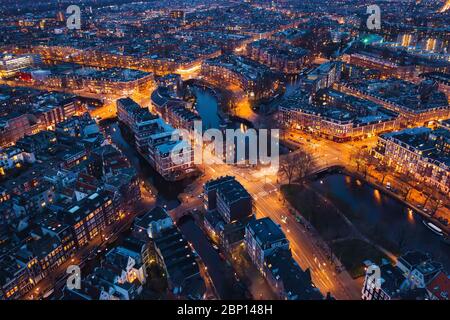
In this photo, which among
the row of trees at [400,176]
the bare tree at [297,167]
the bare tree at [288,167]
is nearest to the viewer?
the row of trees at [400,176]

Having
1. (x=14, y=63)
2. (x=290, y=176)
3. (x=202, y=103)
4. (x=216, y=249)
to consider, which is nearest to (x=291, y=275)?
(x=216, y=249)

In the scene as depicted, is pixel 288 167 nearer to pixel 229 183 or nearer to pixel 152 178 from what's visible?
pixel 229 183

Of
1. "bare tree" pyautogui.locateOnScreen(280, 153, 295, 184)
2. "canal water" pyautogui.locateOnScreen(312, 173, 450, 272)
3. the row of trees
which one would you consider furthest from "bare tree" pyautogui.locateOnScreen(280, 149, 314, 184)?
the row of trees

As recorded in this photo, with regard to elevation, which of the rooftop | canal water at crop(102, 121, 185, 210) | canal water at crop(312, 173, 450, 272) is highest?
the rooftop

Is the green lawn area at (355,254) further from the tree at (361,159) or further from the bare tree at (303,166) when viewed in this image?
the tree at (361,159)

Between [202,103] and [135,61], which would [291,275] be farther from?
[135,61]

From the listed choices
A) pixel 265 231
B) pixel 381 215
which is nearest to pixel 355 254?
pixel 265 231

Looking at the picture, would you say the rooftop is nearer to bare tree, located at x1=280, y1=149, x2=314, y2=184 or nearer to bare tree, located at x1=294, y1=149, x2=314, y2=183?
bare tree, located at x1=280, y1=149, x2=314, y2=184

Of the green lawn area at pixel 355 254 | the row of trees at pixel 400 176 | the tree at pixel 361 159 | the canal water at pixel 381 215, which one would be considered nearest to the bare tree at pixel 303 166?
the canal water at pixel 381 215
